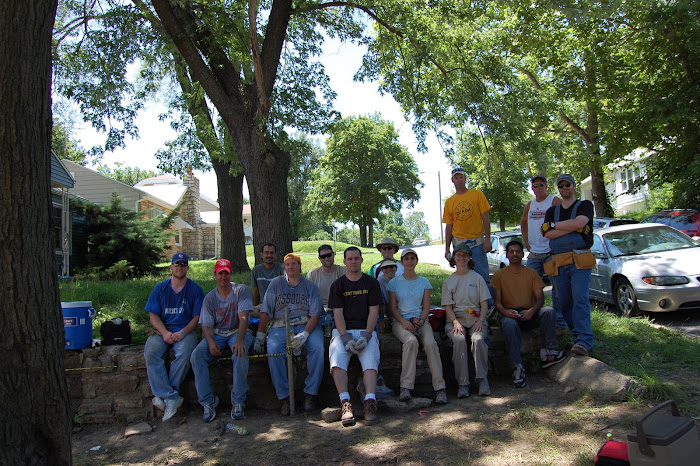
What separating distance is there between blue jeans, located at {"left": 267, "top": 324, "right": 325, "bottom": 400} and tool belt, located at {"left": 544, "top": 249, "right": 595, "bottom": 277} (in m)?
2.62

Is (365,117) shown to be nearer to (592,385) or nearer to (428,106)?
(428,106)

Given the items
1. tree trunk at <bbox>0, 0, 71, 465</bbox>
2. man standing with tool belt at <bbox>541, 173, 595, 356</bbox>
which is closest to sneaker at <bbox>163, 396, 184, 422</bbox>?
tree trunk at <bbox>0, 0, 71, 465</bbox>

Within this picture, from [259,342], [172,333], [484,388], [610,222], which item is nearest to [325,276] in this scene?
[259,342]

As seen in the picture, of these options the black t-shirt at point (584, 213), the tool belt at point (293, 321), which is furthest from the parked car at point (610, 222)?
the tool belt at point (293, 321)

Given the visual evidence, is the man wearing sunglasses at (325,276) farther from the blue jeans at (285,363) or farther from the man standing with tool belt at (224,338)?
the man standing with tool belt at (224,338)

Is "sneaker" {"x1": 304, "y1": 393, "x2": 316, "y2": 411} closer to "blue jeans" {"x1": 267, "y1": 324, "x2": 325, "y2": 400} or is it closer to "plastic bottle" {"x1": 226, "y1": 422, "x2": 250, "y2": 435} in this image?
"blue jeans" {"x1": 267, "y1": 324, "x2": 325, "y2": 400}

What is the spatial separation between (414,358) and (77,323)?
3.58 metres

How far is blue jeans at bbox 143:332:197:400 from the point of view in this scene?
17.7 feet

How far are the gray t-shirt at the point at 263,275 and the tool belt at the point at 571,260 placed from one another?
10.4 ft

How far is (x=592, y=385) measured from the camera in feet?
16.4

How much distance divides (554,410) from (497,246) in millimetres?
7899

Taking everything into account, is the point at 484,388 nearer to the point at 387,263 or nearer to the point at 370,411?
the point at 370,411

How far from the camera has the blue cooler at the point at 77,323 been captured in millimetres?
5672

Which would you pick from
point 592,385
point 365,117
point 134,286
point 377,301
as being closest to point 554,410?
point 592,385
